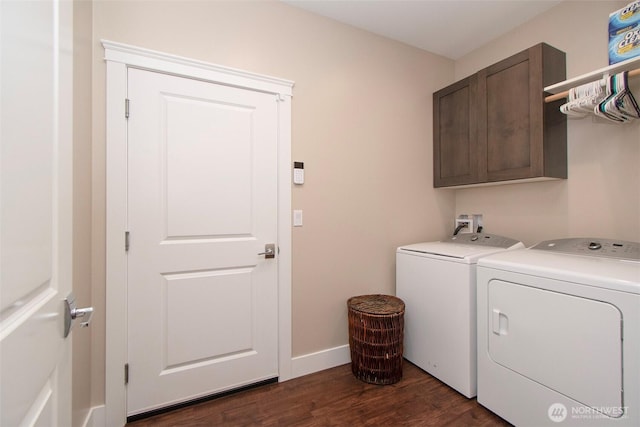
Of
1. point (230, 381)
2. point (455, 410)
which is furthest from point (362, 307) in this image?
point (230, 381)

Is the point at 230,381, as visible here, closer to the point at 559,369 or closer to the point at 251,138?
the point at 251,138

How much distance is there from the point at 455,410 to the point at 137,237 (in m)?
2.09

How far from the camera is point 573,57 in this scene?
193 centimetres

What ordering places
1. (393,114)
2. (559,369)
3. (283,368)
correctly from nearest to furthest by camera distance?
(559,369) < (283,368) < (393,114)

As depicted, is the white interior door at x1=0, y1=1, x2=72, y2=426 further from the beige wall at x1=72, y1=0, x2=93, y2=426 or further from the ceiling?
the ceiling

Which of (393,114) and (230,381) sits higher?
(393,114)

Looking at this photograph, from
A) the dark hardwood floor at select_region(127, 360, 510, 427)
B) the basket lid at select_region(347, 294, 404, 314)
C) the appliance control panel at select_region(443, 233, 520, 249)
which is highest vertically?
the appliance control panel at select_region(443, 233, 520, 249)

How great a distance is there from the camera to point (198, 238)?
176 cm

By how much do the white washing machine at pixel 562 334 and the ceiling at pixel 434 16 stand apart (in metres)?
1.68

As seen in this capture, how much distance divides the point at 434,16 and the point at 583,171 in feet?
4.94

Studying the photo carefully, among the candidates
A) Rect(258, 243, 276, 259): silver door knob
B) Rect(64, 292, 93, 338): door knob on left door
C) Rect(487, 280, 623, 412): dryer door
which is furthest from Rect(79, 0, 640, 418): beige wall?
Rect(64, 292, 93, 338): door knob on left door

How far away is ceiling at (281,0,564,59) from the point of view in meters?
2.00

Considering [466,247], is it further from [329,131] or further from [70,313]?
[70,313]

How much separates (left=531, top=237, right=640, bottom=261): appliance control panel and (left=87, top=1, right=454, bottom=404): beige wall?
0.92m
